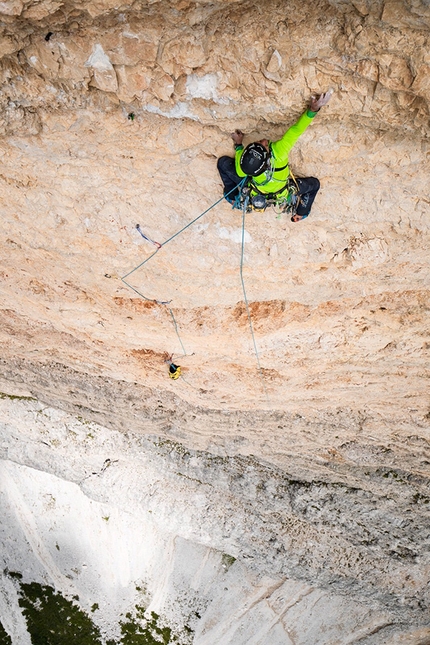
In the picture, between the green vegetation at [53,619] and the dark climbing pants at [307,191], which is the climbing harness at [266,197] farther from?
the green vegetation at [53,619]

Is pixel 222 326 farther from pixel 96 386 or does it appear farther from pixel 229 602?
pixel 229 602

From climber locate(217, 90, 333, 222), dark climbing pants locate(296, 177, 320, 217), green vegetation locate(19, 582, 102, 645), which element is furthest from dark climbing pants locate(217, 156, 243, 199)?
green vegetation locate(19, 582, 102, 645)

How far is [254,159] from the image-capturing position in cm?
319

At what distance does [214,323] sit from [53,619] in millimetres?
8590

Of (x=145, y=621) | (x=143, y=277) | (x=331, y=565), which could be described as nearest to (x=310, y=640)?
(x=331, y=565)

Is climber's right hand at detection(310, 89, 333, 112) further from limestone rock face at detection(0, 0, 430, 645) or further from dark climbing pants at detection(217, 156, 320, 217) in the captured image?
dark climbing pants at detection(217, 156, 320, 217)

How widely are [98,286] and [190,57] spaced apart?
2.68m

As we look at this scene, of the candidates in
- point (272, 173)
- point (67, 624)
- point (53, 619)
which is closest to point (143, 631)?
point (67, 624)

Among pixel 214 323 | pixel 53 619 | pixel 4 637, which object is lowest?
pixel 4 637

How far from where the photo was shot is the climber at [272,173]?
3.11 m

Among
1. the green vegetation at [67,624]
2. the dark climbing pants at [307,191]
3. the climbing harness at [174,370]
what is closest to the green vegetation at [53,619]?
the green vegetation at [67,624]

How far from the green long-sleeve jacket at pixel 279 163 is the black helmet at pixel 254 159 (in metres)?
0.07

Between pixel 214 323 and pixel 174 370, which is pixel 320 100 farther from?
pixel 174 370

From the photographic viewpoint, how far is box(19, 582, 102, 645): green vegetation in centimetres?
966
